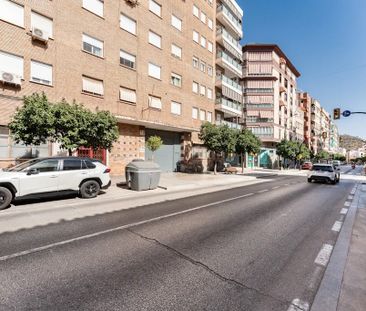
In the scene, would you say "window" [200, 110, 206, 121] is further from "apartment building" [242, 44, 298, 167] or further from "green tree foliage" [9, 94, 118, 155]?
"apartment building" [242, 44, 298, 167]

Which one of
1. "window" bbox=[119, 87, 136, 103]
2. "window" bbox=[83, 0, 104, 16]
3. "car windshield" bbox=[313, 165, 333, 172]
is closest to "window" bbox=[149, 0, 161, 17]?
"window" bbox=[83, 0, 104, 16]

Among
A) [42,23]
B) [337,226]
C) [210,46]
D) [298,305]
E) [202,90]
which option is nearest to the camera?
[298,305]

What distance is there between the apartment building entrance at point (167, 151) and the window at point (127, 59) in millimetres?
6068

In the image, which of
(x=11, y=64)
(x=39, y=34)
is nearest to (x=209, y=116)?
(x=39, y=34)

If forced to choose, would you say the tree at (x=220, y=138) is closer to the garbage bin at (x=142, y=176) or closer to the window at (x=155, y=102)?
the window at (x=155, y=102)

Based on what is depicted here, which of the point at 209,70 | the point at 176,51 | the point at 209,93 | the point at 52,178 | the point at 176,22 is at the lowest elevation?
the point at 52,178

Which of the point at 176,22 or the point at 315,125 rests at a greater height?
the point at 176,22

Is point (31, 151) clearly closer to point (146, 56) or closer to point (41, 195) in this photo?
point (41, 195)

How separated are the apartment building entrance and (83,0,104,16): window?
10319mm

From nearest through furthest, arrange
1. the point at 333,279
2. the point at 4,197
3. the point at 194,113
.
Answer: the point at 333,279 < the point at 4,197 < the point at 194,113

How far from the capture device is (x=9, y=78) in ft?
43.2

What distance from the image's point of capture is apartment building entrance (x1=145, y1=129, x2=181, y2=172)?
24.2 m

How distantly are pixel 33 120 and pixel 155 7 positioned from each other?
59.6 feet

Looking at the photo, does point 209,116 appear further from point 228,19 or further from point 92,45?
point 92,45
